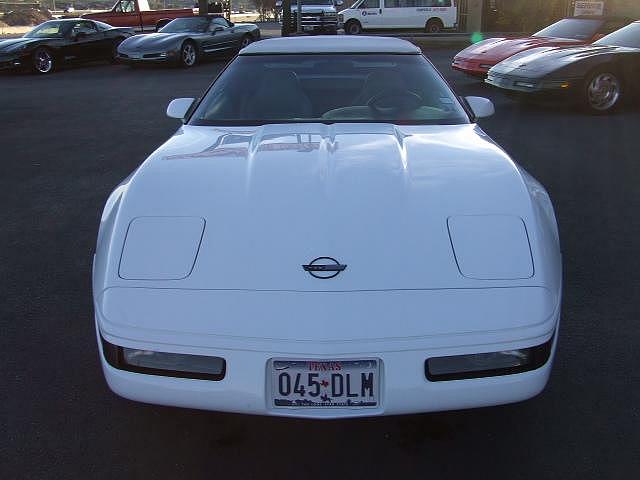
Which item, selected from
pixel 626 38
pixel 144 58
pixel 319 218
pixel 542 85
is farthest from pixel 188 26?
pixel 319 218

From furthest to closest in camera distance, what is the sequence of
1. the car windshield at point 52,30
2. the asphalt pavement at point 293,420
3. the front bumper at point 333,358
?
1. the car windshield at point 52,30
2. the asphalt pavement at point 293,420
3. the front bumper at point 333,358

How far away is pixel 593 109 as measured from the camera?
851 cm

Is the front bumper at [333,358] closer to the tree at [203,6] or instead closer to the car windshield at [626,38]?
the car windshield at [626,38]

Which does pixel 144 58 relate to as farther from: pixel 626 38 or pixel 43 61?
pixel 626 38

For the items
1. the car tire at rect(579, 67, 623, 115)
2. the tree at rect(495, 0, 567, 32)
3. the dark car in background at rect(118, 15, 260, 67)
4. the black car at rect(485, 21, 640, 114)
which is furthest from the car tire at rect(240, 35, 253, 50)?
the tree at rect(495, 0, 567, 32)

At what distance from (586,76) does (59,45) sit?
11.5 metres

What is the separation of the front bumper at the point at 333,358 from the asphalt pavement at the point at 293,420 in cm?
31

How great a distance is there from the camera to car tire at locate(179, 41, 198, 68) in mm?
14797

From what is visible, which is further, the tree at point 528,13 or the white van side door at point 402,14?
the tree at point 528,13

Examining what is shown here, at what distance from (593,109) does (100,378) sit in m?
7.84

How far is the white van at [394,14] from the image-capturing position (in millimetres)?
23438

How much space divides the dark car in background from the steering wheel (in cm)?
1193

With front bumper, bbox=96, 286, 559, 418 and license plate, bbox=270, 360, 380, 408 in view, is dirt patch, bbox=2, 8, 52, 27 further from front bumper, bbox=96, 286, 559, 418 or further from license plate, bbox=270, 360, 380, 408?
license plate, bbox=270, 360, 380, 408

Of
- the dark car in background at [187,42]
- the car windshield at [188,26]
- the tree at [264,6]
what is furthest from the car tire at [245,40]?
the tree at [264,6]
